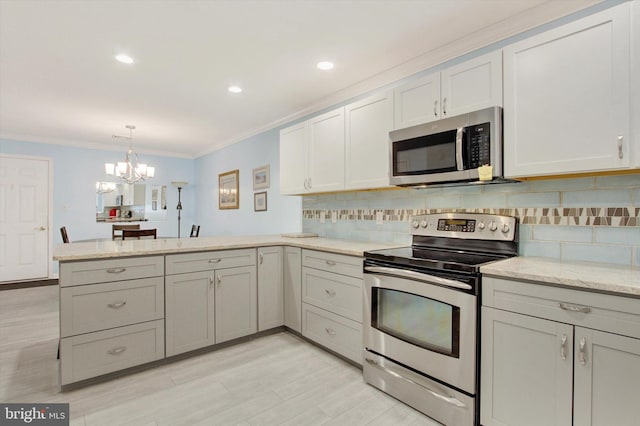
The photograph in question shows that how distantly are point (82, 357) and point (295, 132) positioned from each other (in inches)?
101

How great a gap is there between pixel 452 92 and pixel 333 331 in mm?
1920

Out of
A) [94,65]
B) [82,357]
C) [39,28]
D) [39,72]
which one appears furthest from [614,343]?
[39,72]

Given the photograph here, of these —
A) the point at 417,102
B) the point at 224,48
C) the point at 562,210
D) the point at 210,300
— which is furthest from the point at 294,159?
the point at 562,210

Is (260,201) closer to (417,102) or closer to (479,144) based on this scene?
(417,102)

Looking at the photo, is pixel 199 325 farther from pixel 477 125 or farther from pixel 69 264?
pixel 477 125

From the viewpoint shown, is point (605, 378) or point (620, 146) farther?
point (620, 146)

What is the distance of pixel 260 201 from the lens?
467 centimetres

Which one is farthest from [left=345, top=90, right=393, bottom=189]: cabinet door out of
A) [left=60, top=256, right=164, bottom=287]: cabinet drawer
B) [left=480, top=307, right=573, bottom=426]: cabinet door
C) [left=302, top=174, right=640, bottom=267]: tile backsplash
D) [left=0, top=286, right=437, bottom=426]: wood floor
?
[left=60, top=256, right=164, bottom=287]: cabinet drawer

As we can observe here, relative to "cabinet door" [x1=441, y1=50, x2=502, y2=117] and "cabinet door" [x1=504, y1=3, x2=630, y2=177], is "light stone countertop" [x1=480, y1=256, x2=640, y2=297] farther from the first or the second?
"cabinet door" [x1=441, y1=50, x2=502, y2=117]

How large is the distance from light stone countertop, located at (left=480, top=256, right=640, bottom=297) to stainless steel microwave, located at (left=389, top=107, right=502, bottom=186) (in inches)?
21.0

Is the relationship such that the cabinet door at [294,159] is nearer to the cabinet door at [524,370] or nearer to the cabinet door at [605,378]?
the cabinet door at [524,370]

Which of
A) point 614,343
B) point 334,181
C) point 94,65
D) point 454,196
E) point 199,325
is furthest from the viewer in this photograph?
point 334,181

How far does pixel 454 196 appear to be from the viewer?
2424 millimetres

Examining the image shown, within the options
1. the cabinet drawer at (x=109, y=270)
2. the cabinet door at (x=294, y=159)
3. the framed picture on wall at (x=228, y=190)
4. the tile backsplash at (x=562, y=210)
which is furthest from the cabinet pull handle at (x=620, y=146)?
the framed picture on wall at (x=228, y=190)
